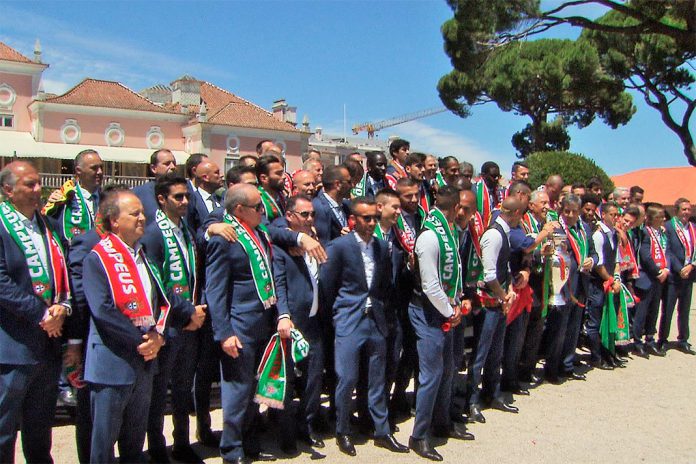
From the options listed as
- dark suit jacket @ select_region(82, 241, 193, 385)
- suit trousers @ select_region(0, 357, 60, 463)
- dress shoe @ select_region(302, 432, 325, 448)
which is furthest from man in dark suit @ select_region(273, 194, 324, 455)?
suit trousers @ select_region(0, 357, 60, 463)

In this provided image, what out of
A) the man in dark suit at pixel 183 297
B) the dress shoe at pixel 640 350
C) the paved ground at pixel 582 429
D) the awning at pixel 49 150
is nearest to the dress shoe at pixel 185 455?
the man in dark suit at pixel 183 297

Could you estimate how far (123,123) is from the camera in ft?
130

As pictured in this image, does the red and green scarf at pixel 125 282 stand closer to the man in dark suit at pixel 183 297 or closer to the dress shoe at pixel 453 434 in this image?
the man in dark suit at pixel 183 297

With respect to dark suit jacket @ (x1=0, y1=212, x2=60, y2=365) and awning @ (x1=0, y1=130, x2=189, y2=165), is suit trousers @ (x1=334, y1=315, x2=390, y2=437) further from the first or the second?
awning @ (x1=0, y1=130, x2=189, y2=165)

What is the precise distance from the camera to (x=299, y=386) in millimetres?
5551

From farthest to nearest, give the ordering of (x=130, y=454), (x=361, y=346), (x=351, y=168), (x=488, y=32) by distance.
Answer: (x=488, y=32), (x=351, y=168), (x=361, y=346), (x=130, y=454)

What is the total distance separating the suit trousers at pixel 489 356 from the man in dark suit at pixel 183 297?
8.67ft

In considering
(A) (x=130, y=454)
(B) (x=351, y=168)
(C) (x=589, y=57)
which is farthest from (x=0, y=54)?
(A) (x=130, y=454)

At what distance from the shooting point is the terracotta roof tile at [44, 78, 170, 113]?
38.4 m

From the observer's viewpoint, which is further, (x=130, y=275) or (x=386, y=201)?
(x=386, y=201)

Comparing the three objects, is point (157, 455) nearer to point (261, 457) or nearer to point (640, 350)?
point (261, 457)

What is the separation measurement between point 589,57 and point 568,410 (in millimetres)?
13999

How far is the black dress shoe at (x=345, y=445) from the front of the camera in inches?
200

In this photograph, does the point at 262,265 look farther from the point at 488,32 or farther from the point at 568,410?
the point at 488,32
